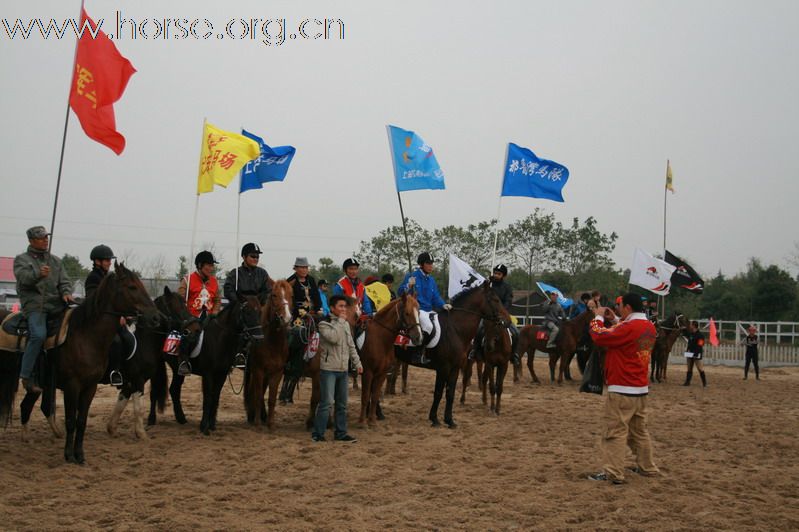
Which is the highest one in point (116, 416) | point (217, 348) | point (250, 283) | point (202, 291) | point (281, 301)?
point (250, 283)

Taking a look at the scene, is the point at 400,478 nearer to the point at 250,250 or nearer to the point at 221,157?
the point at 250,250

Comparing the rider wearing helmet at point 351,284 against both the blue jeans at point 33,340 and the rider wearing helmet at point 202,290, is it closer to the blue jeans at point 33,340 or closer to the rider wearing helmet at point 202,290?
the rider wearing helmet at point 202,290

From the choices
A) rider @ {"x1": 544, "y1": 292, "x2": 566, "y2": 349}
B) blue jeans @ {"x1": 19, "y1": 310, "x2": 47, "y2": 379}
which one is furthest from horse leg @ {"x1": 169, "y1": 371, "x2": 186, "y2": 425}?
rider @ {"x1": 544, "y1": 292, "x2": 566, "y2": 349}

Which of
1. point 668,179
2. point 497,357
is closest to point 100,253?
point 497,357

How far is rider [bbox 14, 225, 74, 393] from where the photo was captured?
28.9 feet

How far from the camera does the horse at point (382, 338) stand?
11.4 metres

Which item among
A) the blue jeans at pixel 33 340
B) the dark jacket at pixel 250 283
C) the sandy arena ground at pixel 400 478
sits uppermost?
the dark jacket at pixel 250 283

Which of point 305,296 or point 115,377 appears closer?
point 115,377

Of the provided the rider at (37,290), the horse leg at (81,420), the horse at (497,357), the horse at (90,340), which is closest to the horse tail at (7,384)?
the rider at (37,290)

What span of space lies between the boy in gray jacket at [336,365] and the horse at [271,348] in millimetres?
592

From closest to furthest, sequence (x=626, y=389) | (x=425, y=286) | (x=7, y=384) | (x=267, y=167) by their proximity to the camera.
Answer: (x=626, y=389), (x=7, y=384), (x=425, y=286), (x=267, y=167)

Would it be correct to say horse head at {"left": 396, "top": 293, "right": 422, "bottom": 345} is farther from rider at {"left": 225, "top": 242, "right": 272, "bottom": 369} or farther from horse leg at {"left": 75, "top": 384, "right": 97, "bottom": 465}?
horse leg at {"left": 75, "top": 384, "right": 97, "bottom": 465}

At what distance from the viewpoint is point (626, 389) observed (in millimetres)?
8273

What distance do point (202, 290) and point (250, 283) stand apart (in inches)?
32.7
